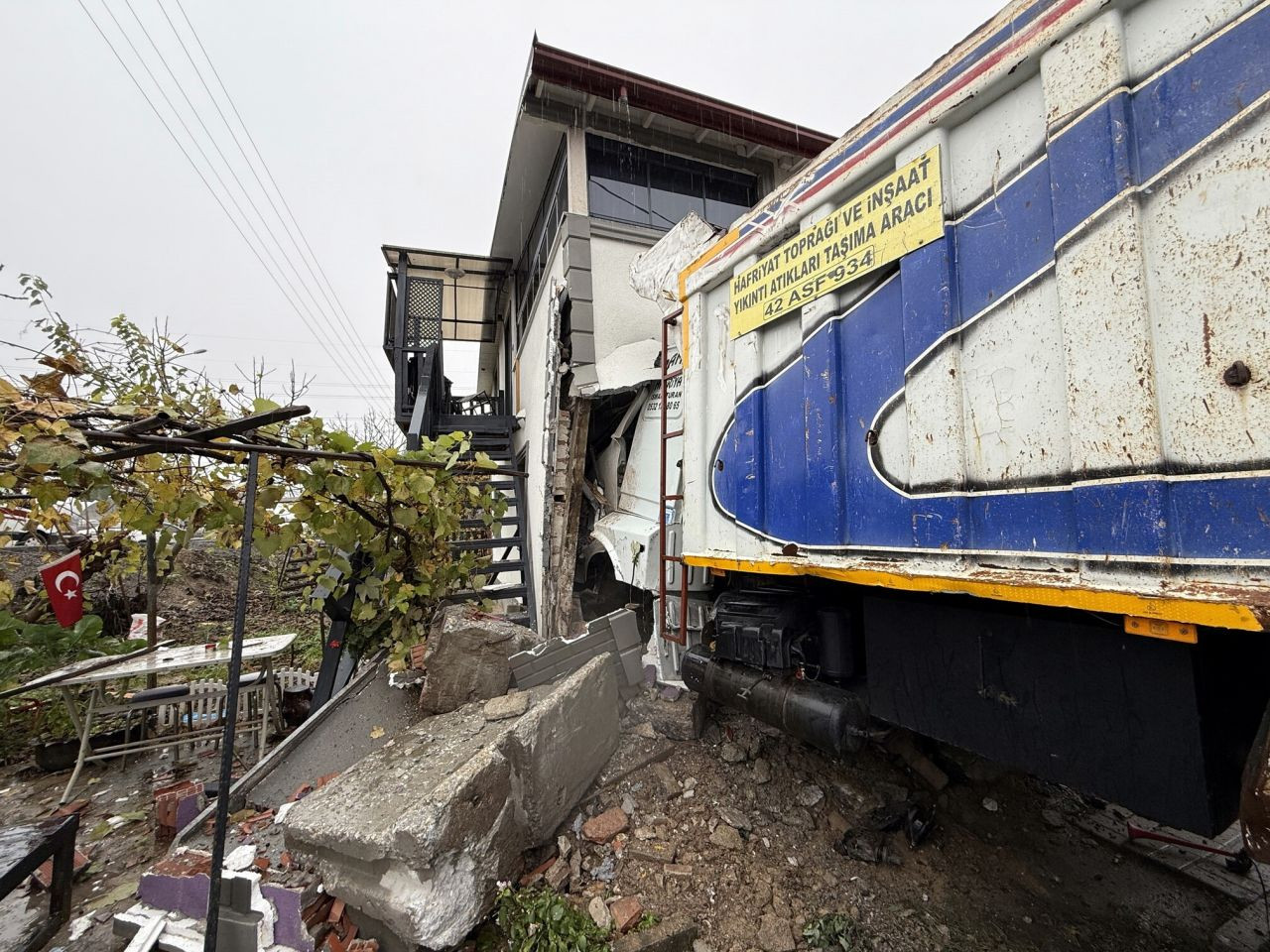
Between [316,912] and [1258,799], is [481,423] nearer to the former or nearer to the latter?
[316,912]

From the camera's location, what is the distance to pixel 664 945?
7.02 ft

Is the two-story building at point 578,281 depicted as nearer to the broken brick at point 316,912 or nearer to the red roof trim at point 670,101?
the red roof trim at point 670,101

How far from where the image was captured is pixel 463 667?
3.39 meters

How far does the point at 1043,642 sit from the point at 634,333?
5.23m

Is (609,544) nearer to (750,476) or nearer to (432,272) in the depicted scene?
(750,476)

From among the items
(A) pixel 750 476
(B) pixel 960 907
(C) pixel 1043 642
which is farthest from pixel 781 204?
(B) pixel 960 907

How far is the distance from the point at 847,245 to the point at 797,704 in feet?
6.71

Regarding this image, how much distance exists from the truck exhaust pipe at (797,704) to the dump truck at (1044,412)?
0.01m

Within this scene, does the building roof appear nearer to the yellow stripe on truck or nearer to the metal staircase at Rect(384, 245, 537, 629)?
the metal staircase at Rect(384, 245, 537, 629)

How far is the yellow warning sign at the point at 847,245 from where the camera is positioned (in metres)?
1.96

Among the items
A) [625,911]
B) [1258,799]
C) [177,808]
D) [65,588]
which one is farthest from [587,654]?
[65,588]

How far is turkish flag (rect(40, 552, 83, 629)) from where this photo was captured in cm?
418

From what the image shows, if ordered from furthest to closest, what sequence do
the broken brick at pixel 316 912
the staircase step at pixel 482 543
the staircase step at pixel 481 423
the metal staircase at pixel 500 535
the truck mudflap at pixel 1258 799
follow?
the staircase step at pixel 481 423 → the metal staircase at pixel 500 535 → the staircase step at pixel 482 543 → the broken brick at pixel 316 912 → the truck mudflap at pixel 1258 799

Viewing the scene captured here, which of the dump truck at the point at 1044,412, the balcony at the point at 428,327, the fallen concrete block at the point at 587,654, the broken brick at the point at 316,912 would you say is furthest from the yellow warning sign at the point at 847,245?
the balcony at the point at 428,327
